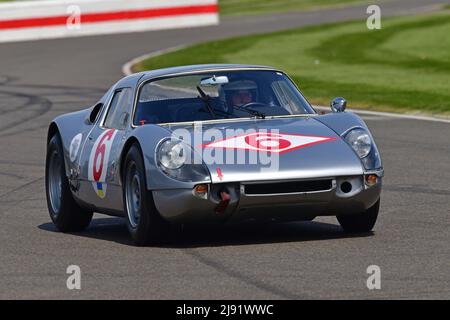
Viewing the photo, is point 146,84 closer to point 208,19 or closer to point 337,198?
point 337,198

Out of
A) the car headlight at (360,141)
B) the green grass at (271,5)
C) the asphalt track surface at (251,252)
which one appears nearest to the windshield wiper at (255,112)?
the car headlight at (360,141)

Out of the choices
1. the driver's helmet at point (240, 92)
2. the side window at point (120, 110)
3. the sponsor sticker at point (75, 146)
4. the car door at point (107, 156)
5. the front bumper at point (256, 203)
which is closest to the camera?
the front bumper at point (256, 203)

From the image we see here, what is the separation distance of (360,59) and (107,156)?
793 inches

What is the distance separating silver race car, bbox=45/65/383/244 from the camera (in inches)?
372

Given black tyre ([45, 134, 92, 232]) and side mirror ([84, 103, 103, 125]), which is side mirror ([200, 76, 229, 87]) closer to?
side mirror ([84, 103, 103, 125])

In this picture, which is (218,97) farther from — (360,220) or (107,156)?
(360,220)

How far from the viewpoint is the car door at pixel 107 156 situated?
10.4 m

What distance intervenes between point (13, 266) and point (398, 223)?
3.15 m

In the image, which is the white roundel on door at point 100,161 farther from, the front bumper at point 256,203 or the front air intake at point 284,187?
the front air intake at point 284,187

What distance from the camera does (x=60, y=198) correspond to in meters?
11.5

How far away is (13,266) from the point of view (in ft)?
29.9

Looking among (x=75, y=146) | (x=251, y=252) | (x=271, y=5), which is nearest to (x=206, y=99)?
(x=75, y=146)
